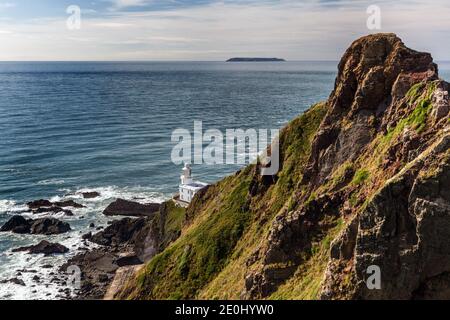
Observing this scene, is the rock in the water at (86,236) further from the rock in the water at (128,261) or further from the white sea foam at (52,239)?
the rock in the water at (128,261)

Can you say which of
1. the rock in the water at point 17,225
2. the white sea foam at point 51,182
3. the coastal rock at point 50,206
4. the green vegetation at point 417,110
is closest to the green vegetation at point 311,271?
the green vegetation at point 417,110

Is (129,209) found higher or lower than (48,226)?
higher

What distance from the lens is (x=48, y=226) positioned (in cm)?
8750

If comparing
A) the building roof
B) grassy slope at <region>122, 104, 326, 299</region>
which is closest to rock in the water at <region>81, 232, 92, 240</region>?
the building roof

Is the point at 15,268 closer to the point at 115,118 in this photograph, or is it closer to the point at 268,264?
the point at 268,264

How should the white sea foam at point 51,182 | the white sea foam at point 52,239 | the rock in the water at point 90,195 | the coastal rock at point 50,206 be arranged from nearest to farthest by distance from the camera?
the white sea foam at point 52,239 < the coastal rock at point 50,206 < the rock in the water at point 90,195 < the white sea foam at point 51,182

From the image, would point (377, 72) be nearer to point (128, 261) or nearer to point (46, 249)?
point (128, 261)

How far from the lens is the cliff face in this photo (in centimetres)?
2198

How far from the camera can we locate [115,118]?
185 meters

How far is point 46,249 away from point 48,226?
30.7ft

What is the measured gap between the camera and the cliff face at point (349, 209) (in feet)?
72.1

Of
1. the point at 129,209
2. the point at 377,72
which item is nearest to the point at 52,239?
the point at 129,209

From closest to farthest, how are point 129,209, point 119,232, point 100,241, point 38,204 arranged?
point 100,241, point 119,232, point 129,209, point 38,204

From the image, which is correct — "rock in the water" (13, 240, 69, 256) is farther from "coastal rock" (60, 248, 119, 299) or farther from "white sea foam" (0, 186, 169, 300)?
"coastal rock" (60, 248, 119, 299)
